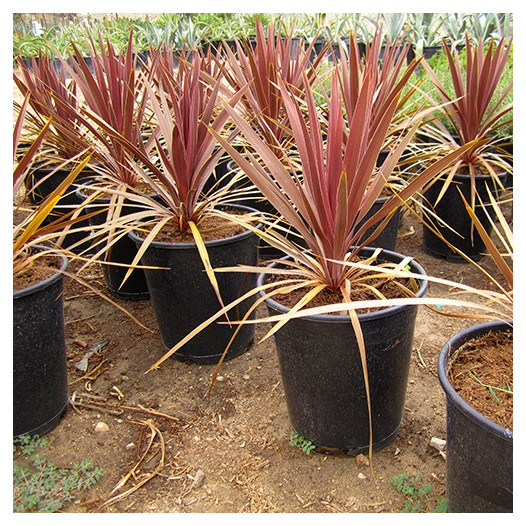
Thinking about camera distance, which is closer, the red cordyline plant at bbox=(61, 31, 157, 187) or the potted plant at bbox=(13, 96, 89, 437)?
the potted plant at bbox=(13, 96, 89, 437)

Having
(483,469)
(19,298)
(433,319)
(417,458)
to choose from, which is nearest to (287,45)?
(433,319)

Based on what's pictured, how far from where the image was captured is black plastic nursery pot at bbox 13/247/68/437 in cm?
144

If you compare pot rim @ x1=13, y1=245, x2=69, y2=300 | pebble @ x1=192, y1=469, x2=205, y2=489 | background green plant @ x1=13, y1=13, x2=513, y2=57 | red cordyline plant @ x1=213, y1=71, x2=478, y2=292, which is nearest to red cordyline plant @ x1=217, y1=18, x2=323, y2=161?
red cordyline plant @ x1=213, y1=71, x2=478, y2=292

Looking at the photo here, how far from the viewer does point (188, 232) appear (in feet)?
6.07

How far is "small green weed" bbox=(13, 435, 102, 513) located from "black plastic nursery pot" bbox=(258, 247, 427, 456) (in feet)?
1.94

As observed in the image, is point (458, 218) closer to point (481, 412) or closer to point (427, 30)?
point (481, 412)

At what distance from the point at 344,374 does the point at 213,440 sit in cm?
47

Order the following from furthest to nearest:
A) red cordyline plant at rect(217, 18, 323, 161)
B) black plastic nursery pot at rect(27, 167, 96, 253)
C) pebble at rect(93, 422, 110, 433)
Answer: black plastic nursery pot at rect(27, 167, 96, 253) < red cordyline plant at rect(217, 18, 323, 161) < pebble at rect(93, 422, 110, 433)

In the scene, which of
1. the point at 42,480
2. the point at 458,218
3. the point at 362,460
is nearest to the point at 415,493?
the point at 362,460

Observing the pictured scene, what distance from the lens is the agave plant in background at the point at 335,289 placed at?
1229 mm

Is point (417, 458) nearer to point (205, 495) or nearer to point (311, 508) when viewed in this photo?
point (311, 508)

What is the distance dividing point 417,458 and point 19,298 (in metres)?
1.16

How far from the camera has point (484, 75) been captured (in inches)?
93.0

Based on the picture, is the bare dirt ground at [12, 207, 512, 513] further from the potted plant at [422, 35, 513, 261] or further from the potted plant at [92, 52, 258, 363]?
the potted plant at [422, 35, 513, 261]
